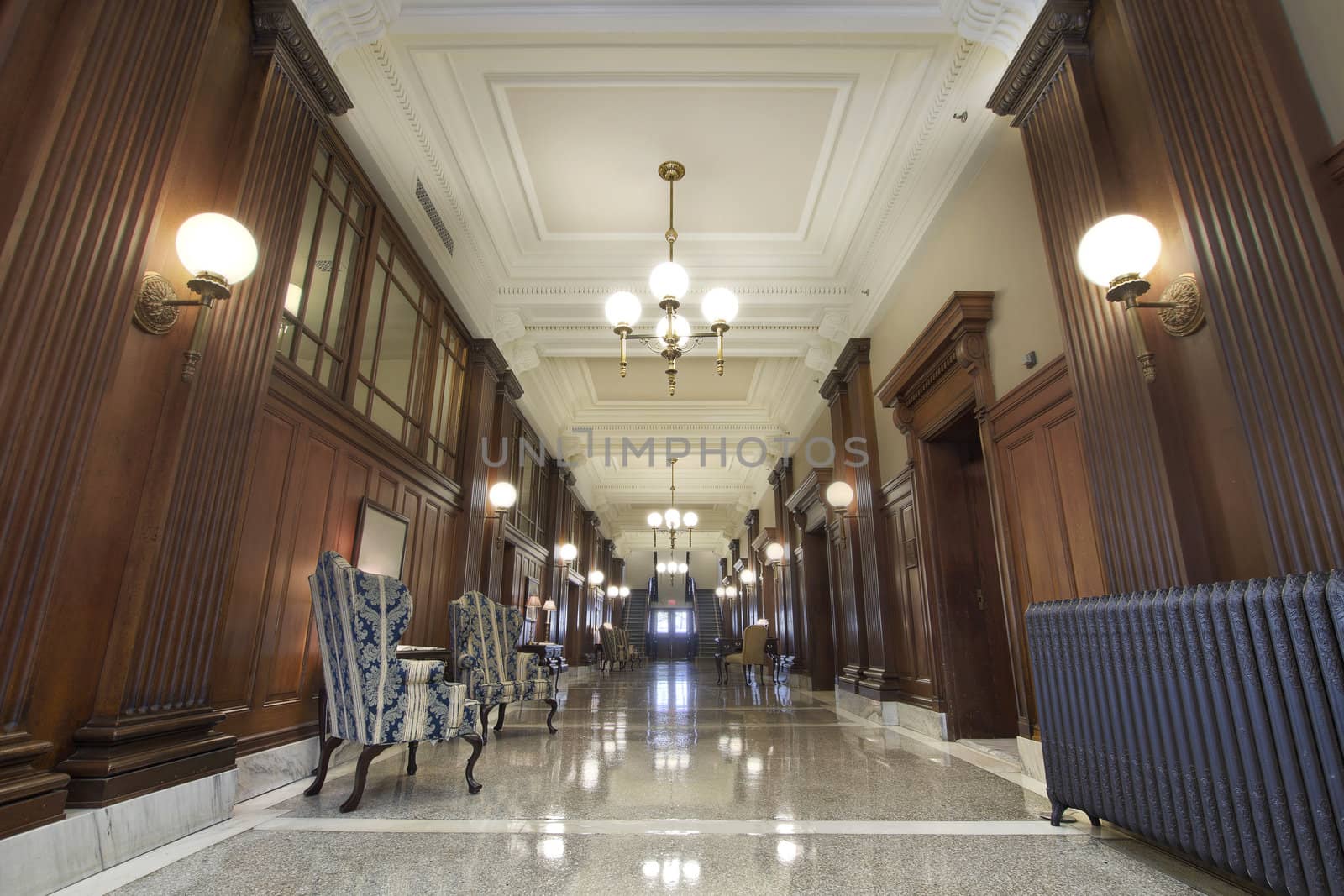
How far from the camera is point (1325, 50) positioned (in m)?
1.91

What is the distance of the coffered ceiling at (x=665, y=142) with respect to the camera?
3.57m

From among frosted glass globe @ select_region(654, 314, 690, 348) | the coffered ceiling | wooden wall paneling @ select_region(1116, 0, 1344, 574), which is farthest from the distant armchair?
wooden wall paneling @ select_region(1116, 0, 1344, 574)

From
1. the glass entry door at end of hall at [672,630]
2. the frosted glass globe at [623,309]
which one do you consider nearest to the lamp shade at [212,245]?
the frosted glass globe at [623,309]

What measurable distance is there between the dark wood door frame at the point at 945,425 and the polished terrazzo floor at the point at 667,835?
0.80 meters

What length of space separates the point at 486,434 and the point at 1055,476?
515 centimetres

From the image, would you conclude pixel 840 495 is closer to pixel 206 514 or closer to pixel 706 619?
pixel 206 514

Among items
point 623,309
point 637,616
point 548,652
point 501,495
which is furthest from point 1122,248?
point 637,616

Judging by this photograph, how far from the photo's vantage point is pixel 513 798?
8.80 feet

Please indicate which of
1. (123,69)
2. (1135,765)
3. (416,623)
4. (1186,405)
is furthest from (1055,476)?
(416,623)

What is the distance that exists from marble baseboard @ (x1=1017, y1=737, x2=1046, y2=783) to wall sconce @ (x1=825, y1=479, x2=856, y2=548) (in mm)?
3377

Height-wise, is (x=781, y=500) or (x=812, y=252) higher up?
(x=812, y=252)

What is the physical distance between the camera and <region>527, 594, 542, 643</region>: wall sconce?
8.76m

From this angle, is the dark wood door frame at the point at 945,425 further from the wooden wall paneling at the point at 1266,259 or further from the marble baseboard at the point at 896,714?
the wooden wall paneling at the point at 1266,259

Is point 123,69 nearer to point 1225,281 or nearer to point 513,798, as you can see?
point 513,798
